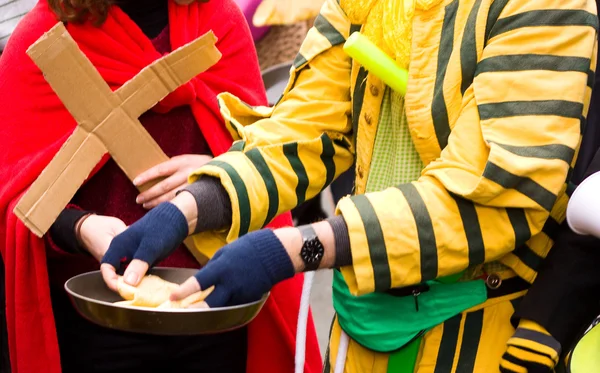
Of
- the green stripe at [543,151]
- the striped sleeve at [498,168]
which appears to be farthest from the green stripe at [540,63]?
the green stripe at [543,151]

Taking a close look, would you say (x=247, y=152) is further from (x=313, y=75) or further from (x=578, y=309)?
(x=578, y=309)

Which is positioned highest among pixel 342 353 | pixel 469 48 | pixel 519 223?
pixel 469 48

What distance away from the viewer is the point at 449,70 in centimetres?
120

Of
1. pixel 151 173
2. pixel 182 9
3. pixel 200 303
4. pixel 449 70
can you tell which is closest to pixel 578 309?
pixel 449 70

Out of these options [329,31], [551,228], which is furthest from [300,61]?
[551,228]

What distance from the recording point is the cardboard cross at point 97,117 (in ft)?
5.48

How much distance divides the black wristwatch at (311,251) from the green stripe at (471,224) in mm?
195

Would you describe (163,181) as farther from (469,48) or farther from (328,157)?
(469,48)

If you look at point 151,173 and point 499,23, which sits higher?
point 499,23

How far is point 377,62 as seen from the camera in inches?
50.2

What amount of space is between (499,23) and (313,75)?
0.40m

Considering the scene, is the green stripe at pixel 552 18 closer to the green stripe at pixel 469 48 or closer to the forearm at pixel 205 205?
the green stripe at pixel 469 48

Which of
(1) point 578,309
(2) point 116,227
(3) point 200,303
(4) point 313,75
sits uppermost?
(4) point 313,75

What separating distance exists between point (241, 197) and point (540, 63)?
50cm
